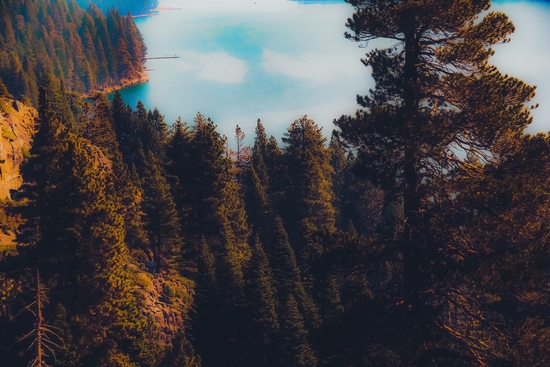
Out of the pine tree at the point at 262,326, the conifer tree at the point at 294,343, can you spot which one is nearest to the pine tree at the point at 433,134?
the conifer tree at the point at 294,343

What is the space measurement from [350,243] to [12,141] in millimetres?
36134

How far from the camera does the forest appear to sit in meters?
11.8

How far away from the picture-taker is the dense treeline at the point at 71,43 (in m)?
143

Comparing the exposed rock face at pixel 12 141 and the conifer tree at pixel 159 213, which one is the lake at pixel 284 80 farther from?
the conifer tree at pixel 159 213

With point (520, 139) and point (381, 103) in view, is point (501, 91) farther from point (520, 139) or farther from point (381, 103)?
point (381, 103)

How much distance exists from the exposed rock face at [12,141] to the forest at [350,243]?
69.9 inches

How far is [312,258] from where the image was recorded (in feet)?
43.0

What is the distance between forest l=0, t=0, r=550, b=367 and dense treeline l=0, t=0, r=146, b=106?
4387 inches

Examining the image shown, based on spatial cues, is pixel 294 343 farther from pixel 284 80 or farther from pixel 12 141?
pixel 284 80

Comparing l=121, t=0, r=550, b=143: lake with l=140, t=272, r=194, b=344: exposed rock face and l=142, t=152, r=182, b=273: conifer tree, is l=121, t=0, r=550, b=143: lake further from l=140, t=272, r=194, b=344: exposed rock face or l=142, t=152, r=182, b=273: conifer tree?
l=140, t=272, r=194, b=344: exposed rock face

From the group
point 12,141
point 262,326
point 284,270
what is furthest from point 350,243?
point 12,141

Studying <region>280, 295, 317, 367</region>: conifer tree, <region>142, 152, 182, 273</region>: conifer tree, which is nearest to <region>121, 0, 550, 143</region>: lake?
<region>142, 152, 182, 273</region>: conifer tree

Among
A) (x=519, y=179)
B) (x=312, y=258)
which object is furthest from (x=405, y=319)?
(x=519, y=179)

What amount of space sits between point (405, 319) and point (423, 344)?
2.26 ft
